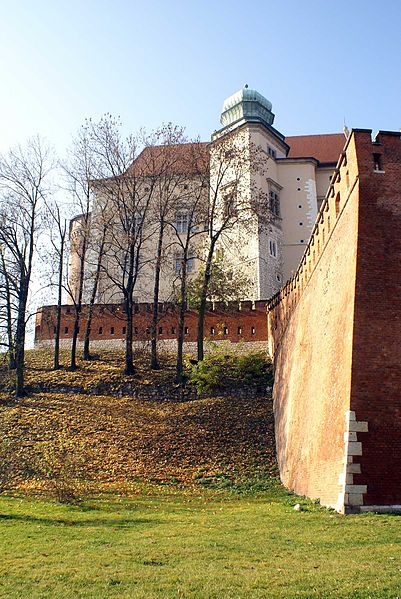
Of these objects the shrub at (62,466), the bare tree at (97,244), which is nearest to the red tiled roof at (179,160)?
the bare tree at (97,244)

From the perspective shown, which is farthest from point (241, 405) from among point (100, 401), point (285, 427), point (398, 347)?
point (398, 347)

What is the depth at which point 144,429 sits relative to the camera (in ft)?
67.1

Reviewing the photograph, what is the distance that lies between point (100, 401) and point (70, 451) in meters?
4.64

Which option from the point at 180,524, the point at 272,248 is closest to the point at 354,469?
the point at 180,524

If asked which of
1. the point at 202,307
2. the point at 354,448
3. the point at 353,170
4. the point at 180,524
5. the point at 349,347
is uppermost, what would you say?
→ the point at 353,170

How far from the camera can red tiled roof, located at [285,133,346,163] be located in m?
46.9

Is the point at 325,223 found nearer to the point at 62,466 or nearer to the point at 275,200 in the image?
the point at 62,466

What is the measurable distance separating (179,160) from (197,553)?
23226 millimetres

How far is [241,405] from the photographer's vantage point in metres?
22.2

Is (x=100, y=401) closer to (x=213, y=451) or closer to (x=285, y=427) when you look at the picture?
(x=213, y=451)

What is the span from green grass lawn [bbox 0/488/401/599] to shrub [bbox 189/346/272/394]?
10.4 metres

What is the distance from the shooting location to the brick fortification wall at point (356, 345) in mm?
10766

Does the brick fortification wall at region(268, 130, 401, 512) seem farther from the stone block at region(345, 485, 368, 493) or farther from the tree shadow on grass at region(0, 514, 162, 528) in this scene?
the tree shadow on grass at region(0, 514, 162, 528)

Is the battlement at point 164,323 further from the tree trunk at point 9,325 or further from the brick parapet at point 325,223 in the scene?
the brick parapet at point 325,223
